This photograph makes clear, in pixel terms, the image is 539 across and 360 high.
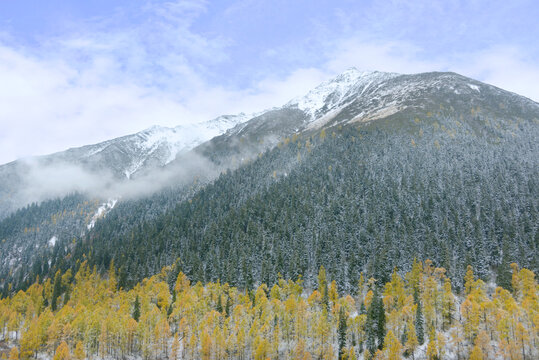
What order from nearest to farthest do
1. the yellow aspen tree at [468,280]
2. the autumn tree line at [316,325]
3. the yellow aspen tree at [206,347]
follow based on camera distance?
1. the autumn tree line at [316,325]
2. the yellow aspen tree at [206,347]
3. the yellow aspen tree at [468,280]

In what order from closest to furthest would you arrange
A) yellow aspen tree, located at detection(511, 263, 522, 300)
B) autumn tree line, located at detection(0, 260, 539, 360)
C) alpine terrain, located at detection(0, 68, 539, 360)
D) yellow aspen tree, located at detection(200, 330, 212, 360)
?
autumn tree line, located at detection(0, 260, 539, 360)
alpine terrain, located at detection(0, 68, 539, 360)
yellow aspen tree, located at detection(200, 330, 212, 360)
yellow aspen tree, located at detection(511, 263, 522, 300)

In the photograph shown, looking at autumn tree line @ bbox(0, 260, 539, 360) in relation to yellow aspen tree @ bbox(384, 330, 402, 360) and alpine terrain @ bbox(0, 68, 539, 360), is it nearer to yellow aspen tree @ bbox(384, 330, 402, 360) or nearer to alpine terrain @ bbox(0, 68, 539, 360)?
yellow aspen tree @ bbox(384, 330, 402, 360)

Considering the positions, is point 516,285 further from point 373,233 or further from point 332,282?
point 332,282

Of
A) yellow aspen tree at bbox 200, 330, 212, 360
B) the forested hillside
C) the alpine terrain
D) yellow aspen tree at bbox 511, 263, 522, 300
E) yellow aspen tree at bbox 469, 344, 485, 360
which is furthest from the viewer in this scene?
the forested hillside

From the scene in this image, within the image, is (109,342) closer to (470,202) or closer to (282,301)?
(282,301)

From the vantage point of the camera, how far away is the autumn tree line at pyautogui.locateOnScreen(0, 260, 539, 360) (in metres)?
83.4

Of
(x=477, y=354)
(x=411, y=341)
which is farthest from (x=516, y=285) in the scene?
(x=411, y=341)

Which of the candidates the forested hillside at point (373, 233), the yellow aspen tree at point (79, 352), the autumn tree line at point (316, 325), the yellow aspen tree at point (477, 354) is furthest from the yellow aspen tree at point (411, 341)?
the yellow aspen tree at point (79, 352)

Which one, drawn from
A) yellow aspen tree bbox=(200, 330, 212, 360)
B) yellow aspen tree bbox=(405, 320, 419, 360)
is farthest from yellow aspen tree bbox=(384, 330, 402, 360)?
yellow aspen tree bbox=(200, 330, 212, 360)

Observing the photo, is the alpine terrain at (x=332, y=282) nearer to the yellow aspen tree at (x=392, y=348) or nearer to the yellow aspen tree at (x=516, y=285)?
the yellow aspen tree at (x=392, y=348)

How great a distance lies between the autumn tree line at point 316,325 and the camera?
83438mm

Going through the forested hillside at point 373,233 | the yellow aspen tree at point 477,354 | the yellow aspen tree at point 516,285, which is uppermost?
the forested hillside at point 373,233

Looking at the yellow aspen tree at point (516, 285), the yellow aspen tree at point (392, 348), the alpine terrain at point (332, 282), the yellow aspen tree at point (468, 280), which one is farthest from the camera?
the yellow aspen tree at point (468, 280)

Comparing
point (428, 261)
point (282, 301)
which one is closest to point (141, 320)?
point (282, 301)
